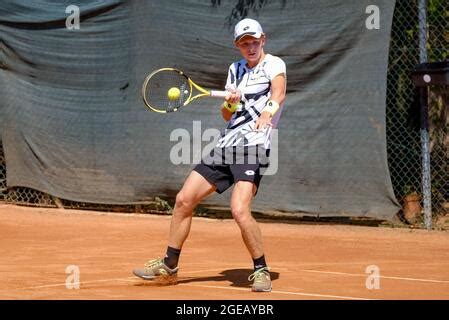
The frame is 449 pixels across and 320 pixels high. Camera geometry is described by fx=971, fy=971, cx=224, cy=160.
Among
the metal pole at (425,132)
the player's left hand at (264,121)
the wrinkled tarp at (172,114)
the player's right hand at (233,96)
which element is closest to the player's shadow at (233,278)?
the player's left hand at (264,121)

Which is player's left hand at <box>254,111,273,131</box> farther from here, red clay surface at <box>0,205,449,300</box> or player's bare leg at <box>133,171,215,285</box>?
red clay surface at <box>0,205,449,300</box>

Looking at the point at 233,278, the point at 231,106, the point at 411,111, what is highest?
the point at 411,111

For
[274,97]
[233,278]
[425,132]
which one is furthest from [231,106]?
[425,132]

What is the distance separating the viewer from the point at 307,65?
405 inches

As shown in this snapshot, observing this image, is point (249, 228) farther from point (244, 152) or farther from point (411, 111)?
point (411, 111)

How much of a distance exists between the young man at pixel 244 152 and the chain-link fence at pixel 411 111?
403 cm

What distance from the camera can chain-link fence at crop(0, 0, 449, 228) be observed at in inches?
402

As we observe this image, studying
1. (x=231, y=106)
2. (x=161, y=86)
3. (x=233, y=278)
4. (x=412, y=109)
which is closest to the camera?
(x=231, y=106)

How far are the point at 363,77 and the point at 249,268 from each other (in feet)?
10.3

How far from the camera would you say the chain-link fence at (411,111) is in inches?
402

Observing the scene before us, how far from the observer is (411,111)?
1021 centimetres

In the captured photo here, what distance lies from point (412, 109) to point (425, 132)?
0.38m
